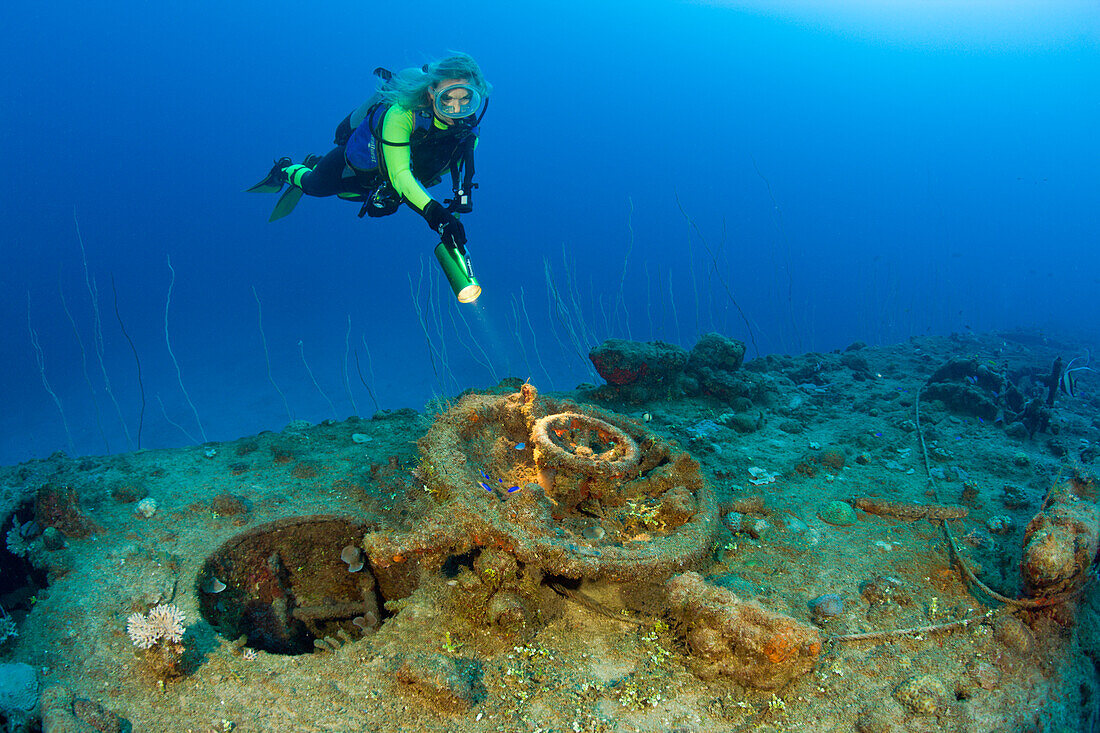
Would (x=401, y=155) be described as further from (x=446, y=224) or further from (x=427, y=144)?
(x=446, y=224)

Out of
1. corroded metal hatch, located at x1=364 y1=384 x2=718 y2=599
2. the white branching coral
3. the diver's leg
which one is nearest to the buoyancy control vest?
the diver's leg

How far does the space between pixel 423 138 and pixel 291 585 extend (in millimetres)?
4822

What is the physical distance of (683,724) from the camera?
296 centimetres

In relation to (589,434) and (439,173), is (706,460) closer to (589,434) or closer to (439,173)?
(589,434)

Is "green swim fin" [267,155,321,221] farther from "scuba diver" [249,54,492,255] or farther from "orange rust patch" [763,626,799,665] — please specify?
"orange rust patch" [763,626,799,665]

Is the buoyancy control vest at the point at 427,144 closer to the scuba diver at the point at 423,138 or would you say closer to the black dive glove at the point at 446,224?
the scuba diver at the point at 423,138

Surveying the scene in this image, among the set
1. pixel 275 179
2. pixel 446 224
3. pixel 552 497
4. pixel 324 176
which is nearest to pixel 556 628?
pixel 552 497

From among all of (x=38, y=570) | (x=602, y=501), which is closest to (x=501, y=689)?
(x=602, y=501)

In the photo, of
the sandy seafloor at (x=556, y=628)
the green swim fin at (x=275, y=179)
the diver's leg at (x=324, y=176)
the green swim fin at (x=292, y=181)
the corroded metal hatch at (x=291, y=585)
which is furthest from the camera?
the green swim fin at (x=275, y=179)

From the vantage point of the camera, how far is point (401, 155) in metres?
5.20

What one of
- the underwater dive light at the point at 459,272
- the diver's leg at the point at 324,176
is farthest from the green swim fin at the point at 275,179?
the underwater dive light at the point at 459,272

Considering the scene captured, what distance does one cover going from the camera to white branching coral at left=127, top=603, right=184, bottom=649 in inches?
121

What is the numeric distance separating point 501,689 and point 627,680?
2.69 ft

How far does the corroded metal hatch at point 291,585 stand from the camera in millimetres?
4242
